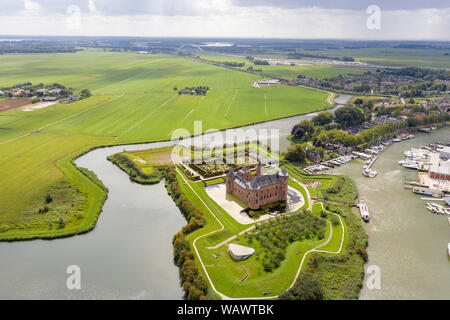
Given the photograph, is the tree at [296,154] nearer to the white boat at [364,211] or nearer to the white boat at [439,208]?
the white boat at [364,211]

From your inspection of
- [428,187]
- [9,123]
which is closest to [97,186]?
[9,123]

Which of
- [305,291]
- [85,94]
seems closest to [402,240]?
[305,291]

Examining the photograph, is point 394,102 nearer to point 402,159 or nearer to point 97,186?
point 402,159

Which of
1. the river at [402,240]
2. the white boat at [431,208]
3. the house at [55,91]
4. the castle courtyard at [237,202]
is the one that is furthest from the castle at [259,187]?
the house at [55,91]

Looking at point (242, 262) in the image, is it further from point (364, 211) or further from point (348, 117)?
point (348, 117)

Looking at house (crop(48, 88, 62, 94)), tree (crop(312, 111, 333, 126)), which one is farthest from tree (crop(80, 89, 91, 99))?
tree (crop(312, 111, 333, 126))
